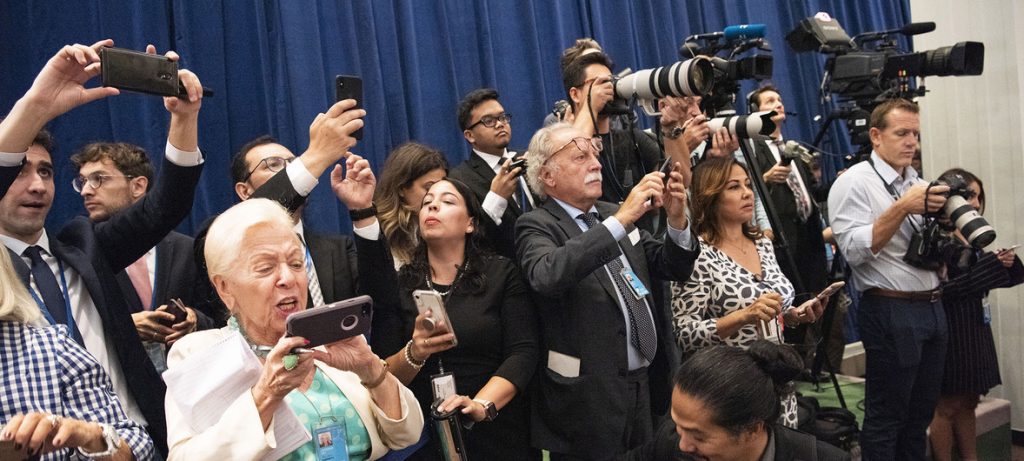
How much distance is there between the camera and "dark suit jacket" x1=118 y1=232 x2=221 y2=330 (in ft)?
8.40

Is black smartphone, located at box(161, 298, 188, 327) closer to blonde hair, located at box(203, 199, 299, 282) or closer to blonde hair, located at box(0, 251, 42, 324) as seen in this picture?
blonde hair, located at box(0, 251, 42, 324)

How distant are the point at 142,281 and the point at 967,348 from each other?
3222mm

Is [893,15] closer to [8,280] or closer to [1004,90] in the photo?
[1004,90]

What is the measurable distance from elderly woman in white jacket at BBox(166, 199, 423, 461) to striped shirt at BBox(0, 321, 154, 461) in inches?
7.1

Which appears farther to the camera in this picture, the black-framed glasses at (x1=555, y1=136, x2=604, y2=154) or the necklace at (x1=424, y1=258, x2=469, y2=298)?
the black-framed glasses at (x1=555, y1=136, x2=604, y2=154)

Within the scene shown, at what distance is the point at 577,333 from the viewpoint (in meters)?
2.58

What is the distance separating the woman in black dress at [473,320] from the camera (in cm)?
251

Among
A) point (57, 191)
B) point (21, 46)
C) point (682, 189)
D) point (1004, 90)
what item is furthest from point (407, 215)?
point (1004, 90)

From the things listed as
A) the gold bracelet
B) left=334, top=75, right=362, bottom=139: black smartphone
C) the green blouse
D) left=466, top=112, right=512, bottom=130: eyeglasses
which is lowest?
the green blouse

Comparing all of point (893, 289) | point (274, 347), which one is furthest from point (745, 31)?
point (274, 347)

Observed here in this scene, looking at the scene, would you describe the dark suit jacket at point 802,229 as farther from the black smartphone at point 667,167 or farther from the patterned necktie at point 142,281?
the patterned necktie at point 142,281

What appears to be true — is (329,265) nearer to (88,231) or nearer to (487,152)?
(88,231)

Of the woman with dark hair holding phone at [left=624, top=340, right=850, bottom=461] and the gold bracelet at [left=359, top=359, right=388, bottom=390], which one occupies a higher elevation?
the gold bracelet at [left=359, top=359, right=388, bottom=390]

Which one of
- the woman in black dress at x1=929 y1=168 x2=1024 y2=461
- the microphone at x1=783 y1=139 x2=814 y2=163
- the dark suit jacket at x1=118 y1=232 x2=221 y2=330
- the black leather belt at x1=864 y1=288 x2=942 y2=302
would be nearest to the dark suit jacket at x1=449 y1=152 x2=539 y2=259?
the dark suit jacket at x1=118 y1=232 x2=221 y2=330
